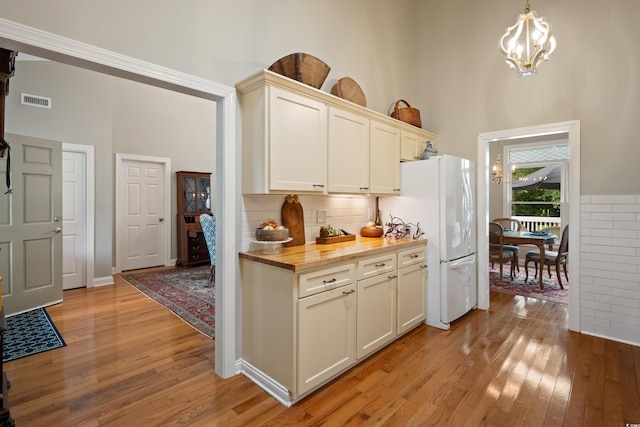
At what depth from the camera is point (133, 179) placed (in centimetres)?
605

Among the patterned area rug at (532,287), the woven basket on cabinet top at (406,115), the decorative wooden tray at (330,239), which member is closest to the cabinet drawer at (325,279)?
the decorative wooden tray at (330,239)

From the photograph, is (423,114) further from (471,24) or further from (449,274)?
(449,274)

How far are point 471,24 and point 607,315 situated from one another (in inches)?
139

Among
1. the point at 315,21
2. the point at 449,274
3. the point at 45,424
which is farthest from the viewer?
the point at 449,274

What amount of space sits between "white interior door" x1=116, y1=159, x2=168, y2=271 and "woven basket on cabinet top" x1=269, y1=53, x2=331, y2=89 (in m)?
4.74

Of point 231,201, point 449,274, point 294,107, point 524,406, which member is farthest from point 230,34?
point 524,406

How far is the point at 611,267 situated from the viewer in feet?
9.99

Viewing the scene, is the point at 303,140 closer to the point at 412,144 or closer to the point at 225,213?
the point at 225,213

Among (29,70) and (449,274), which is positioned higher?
(29,70)

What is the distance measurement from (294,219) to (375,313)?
1.05 m

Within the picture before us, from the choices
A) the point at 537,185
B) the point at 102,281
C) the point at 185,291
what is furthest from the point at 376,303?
the point at 537,185

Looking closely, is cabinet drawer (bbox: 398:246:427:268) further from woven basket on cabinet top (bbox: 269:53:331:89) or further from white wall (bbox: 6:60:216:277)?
white wall (bbox: 6:60:216:277)

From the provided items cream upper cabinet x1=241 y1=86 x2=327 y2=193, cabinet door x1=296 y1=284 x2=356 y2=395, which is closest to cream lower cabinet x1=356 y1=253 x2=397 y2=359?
cabinet door x1=296 y1=284 x2=356 y2=395

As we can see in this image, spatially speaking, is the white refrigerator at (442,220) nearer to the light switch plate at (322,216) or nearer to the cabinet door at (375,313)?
the cabinet door at (375,313)
